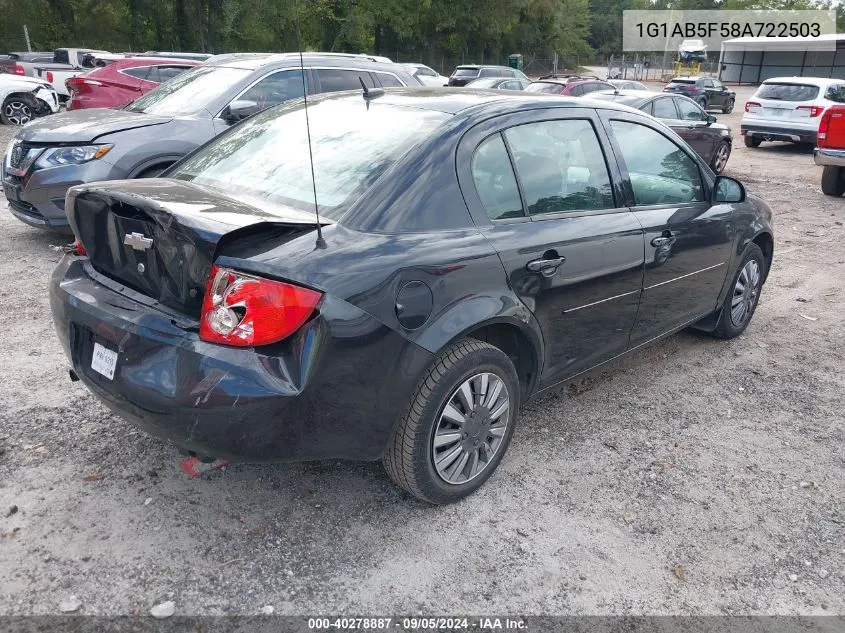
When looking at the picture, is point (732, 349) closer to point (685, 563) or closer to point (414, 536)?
point (685, 563)

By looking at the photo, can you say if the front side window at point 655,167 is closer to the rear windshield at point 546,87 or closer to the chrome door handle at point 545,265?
A: the chrome door handle at point 545,265

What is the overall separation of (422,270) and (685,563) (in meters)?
1.55

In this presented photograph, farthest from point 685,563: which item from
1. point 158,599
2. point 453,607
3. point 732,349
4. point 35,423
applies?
point 35,423

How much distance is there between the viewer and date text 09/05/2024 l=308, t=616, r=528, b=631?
2424mm

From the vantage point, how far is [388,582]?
103 inches

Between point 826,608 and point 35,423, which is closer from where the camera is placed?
point 826,608

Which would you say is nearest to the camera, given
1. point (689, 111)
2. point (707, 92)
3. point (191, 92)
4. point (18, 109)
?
point (191, 92)

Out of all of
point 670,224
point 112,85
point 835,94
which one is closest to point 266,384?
point 670,224

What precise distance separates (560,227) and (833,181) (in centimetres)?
989

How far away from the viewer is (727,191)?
449 cm

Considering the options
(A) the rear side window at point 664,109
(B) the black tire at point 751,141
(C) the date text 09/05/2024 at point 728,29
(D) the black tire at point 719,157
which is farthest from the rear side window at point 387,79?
(C) the date text 09/05/2024 at point 728,29

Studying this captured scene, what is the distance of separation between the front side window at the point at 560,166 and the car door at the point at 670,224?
18 cm

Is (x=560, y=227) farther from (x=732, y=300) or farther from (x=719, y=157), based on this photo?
(x=719, y=157)

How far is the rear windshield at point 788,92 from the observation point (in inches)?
631
